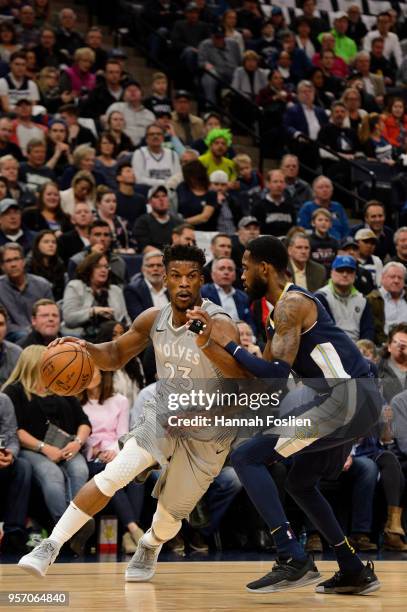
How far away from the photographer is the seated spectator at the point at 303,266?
447 inches

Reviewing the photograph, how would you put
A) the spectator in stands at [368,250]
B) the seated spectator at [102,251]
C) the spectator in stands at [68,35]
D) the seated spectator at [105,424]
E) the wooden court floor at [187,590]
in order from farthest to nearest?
the spectator in stands at [68,35]
the spectator in stands at [368,250]
the seated spectator at [102,251]
the seated spectator at [105,424]
the wooden court floor at [187,590]

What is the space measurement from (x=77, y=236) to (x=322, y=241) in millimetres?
2669

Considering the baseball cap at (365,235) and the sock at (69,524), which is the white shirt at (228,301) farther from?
the sock at (69,524)

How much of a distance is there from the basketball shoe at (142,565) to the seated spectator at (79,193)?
541 centimetres

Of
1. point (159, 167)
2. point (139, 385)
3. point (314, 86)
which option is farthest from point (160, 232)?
point (314, 86)

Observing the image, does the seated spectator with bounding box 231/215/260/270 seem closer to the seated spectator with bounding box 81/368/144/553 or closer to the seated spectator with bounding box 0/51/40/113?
the seated spectator with bounding box 81/368/144/553

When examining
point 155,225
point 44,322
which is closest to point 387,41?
point 155,225

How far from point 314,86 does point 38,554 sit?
40.0 ft

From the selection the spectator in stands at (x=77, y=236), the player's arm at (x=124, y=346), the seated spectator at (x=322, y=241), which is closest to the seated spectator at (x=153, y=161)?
the seated spectator at (x=322, y=241)

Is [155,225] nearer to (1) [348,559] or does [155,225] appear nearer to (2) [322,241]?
(2) [322,241]

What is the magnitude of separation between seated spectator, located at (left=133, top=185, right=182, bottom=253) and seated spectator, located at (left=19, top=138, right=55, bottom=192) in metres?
1.08

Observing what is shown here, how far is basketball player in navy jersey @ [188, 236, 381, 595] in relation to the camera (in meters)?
5.88

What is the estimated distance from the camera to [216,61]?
53.7ft

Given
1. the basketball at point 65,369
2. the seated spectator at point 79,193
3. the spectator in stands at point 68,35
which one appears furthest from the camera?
the spectator in stands at point 68,35
